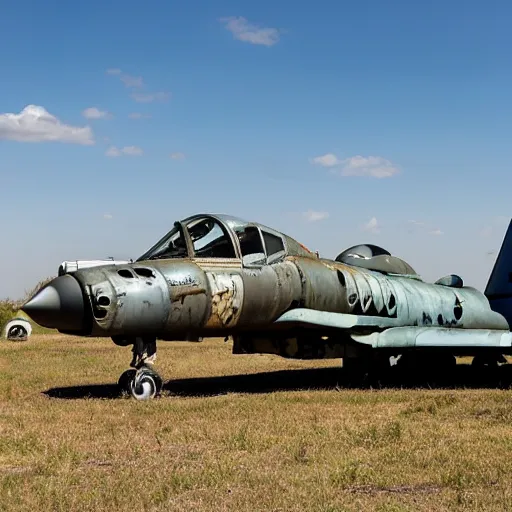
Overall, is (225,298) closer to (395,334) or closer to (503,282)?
(395,334)

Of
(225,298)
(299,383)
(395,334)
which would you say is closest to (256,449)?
(225,298)

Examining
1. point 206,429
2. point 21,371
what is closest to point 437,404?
point 206,429

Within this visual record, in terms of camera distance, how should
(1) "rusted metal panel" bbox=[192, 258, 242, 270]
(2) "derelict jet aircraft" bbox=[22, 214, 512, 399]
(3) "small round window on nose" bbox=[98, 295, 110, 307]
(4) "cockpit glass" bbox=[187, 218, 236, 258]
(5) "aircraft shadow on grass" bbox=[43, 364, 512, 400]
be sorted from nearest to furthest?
(3) "small round window on nose" bbox=[98, 295, 110, 307] → (2) "derelict jet aircraft" bbox=[22, 214, 512, 399] → (1) "rusted metal panel" bbox=[192, 258, 242, 270] → (4) "cockpit glass" bbox=[187, 218, 236, 258] → (5) "aircraft shadow on grass" bbox=[43, 364, 512, 400]

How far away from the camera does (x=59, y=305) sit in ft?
34.3

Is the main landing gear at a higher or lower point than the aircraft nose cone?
lower

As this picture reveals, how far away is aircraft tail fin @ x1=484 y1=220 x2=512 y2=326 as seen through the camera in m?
17.0

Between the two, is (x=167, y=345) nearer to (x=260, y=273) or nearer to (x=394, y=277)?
(x=394, y=277)

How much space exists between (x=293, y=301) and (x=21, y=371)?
754 cm

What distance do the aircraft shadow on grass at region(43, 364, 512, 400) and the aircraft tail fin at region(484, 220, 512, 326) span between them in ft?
4.43

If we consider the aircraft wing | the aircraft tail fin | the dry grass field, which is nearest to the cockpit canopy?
the aircraft wing

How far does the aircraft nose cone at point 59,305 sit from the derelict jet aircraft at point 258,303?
0.05ft

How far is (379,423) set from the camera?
9.27 meters

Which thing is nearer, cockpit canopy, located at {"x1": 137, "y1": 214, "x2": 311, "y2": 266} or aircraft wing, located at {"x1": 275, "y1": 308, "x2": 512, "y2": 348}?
cockpit canopy, located at {"x1": 137, "y1": 214, "x2": 311, "y2": 266}

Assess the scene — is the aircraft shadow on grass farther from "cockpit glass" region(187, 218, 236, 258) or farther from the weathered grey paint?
"cockpit glass" region(187, 218, 236, 258)
